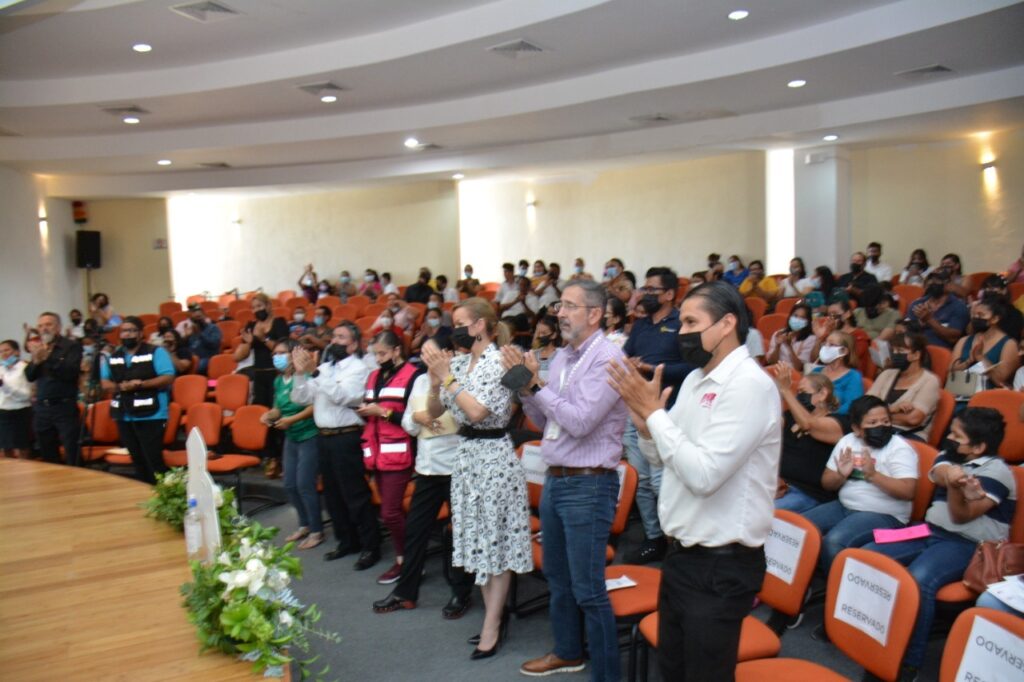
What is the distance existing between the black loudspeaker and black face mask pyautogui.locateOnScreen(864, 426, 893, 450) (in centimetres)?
1531

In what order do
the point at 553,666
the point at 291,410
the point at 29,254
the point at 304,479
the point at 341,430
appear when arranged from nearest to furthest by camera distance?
the point at 553,666
the point at 341,430
the point at 304,479
the point at 291,410
the point at 29,254

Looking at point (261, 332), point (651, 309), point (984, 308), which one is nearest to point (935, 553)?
point (651, 309)

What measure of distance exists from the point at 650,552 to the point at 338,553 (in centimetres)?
198

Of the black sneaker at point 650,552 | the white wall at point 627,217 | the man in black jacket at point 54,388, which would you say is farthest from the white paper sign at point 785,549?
the white wall at point 627,217

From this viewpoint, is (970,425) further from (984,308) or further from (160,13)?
(160,13)

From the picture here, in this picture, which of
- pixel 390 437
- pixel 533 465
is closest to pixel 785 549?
pixel 533 465

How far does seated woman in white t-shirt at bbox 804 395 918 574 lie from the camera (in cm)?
387

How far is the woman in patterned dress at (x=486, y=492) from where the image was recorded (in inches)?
147

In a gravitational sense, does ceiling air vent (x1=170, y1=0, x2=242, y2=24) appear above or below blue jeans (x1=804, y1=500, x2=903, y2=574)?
above

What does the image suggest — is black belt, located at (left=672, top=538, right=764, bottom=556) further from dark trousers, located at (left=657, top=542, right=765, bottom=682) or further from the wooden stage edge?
the wooden stage edge

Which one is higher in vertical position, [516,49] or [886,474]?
[516,49]

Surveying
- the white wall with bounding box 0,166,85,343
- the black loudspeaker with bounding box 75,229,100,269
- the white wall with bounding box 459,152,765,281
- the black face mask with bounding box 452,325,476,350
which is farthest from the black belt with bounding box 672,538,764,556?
the black loudspeaker with bounding box 75,229,100,269

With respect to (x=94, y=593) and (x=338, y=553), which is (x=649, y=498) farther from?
(x=94, y=593)

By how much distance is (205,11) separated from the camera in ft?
25.3
